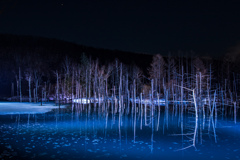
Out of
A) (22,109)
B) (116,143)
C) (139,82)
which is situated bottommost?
(116,143)

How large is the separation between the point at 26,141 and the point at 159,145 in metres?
7.08

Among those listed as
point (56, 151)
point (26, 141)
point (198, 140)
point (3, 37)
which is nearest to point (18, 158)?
point (56, 151)

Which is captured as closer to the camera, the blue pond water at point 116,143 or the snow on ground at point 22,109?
the blue pond water at point 116,143

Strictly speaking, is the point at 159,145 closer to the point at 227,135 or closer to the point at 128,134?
the point at 128,134

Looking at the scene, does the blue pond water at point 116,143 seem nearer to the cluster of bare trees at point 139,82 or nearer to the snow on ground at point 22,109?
the snow on ground at point 22,109

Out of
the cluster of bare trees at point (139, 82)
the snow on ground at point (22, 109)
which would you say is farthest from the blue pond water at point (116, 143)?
the cluster of bare trees at point (139, 82)

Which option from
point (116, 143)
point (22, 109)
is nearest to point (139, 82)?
point (22, 109)

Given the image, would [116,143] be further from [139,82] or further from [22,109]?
[139,82]

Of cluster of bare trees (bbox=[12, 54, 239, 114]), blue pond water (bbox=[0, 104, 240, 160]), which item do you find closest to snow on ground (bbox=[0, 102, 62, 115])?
cluster of bare trees (bbox=[12, 54, 239, 114])

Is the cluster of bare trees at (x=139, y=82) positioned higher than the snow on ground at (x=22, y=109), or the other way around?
the cluster of bare trees at (x=139, y=82)

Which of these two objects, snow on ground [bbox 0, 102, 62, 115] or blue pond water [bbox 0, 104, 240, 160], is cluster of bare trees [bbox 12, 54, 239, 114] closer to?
snow on ground [bbox 0, 102, 62, 115]

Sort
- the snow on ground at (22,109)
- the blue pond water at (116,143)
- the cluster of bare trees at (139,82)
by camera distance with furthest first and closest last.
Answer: the cluster of bare trees at (139,82) < the snow on ground at (22,109) < the blue pond water at (116,143)

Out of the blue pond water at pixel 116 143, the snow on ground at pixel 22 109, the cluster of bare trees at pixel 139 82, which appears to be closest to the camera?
the blue pond water at pixel 116 143

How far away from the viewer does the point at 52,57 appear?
84.1 metres
